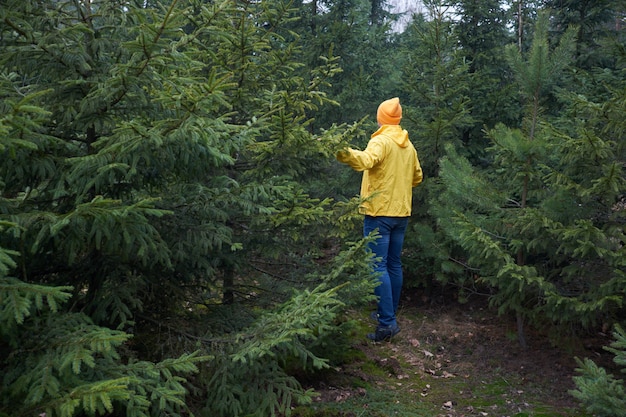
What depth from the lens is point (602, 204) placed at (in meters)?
4.98

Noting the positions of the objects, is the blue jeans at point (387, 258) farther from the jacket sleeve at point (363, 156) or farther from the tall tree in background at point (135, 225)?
the tall tree in background at point (135, 225)

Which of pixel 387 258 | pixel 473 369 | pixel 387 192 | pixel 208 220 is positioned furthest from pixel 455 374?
Answer: pixel 208 220

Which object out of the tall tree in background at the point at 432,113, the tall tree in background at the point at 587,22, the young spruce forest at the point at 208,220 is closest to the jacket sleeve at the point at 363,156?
the young spruce forest at the point at 208,220

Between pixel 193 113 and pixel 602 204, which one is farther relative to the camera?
pixel 602 204

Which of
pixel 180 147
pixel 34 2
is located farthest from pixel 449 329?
pixel 34 2

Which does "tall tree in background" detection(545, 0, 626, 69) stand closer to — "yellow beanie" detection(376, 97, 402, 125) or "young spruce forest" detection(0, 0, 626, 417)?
"young spruce forest" detection(0, 0, 626, 417)

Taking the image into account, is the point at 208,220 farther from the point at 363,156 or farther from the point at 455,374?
the point at 455,374

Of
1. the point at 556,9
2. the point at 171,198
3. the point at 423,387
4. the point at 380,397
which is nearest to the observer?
the point at 171,198

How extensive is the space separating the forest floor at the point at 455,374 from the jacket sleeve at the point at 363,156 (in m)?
1.91

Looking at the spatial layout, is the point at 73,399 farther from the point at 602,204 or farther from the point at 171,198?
the point at 602,204

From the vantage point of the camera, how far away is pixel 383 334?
250 inches

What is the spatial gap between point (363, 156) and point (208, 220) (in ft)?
6.54

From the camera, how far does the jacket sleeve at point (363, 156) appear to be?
523cm

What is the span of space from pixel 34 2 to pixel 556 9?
853 centimetres
